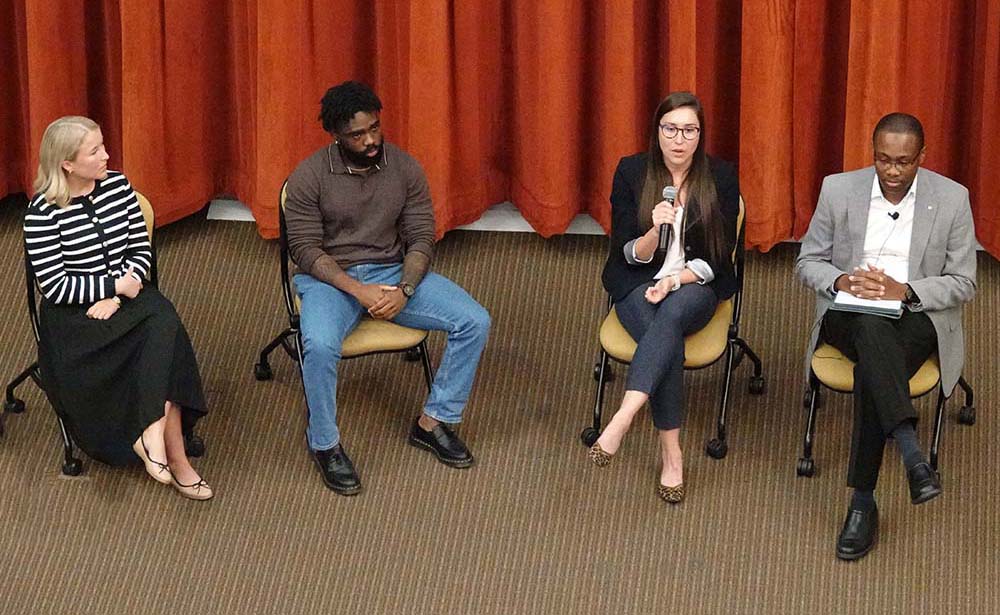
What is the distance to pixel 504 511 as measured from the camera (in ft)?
13.4

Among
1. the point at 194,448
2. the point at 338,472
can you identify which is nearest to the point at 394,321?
the point at 338,472

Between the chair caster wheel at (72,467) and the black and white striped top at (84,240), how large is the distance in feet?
1.56

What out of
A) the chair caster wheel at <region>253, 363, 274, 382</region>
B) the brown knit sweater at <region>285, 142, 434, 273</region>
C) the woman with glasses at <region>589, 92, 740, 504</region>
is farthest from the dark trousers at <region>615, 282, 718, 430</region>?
the chair caster wheel at <region>253, 363, 274, 382</region>

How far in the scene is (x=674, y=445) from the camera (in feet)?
13.3

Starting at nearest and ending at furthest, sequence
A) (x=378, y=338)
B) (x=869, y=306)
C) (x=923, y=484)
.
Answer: (x=923, y=484) < (x=869, y=306) < (x=378, y=338)

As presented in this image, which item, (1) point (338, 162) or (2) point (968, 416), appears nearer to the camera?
(1) point (338, 162)

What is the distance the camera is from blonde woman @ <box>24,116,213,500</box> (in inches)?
157

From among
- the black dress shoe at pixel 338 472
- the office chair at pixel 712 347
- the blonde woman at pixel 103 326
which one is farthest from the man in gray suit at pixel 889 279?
the blonde woman at pixel 103 326

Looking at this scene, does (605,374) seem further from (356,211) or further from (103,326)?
(103,326)

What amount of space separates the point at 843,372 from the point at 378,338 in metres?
1.27

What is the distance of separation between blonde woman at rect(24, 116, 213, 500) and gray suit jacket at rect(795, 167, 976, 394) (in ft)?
5.83

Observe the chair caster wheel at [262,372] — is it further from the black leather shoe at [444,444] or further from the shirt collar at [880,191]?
the shirt collar at [880,191]

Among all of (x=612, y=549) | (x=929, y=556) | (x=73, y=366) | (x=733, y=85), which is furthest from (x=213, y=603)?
(x=733, y=85)

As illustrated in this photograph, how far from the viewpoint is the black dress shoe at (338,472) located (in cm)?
415
